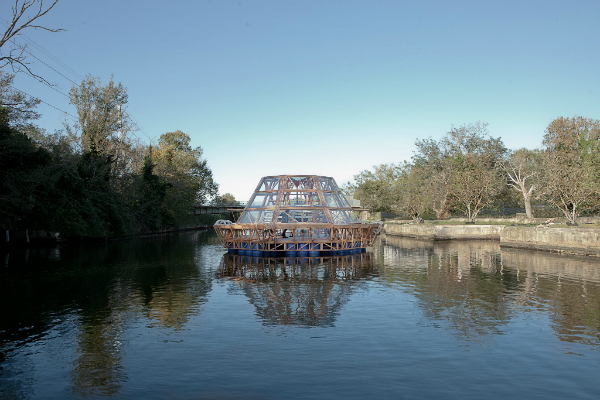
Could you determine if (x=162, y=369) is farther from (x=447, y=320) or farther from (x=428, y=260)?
(x=428, y=260)

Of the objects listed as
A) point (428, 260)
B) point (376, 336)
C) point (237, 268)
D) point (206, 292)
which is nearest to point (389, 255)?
point (428, 260)

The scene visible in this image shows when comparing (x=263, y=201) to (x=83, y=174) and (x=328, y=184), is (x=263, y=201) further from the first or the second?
(x=83, y=174)

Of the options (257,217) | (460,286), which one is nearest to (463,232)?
(257,217)

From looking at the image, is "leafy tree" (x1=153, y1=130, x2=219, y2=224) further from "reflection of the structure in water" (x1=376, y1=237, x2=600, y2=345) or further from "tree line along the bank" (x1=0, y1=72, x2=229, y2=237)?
"reflection of the structure in water" (x1=376, y1=237, x2=600, y2=345)

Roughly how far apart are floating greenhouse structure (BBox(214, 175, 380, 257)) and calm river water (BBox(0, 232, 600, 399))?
9.53 meters

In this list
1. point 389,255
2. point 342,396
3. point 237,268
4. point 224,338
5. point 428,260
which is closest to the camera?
point 342,396

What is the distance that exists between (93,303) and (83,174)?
35387 millimetres

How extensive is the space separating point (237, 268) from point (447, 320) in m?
15.9

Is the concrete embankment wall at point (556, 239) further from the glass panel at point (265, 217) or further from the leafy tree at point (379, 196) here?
the leafy tree at point (379, 196)

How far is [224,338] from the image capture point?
1173cm

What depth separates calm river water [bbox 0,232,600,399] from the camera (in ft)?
28.3

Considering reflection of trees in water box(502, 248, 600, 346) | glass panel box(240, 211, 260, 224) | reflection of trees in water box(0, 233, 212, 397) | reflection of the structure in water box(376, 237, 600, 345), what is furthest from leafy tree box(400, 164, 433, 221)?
reflection of trees in water box(0, 233, 212, 397)

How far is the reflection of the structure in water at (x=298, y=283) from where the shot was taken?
14.4 metres

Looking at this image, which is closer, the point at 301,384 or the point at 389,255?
the point at 301,384
